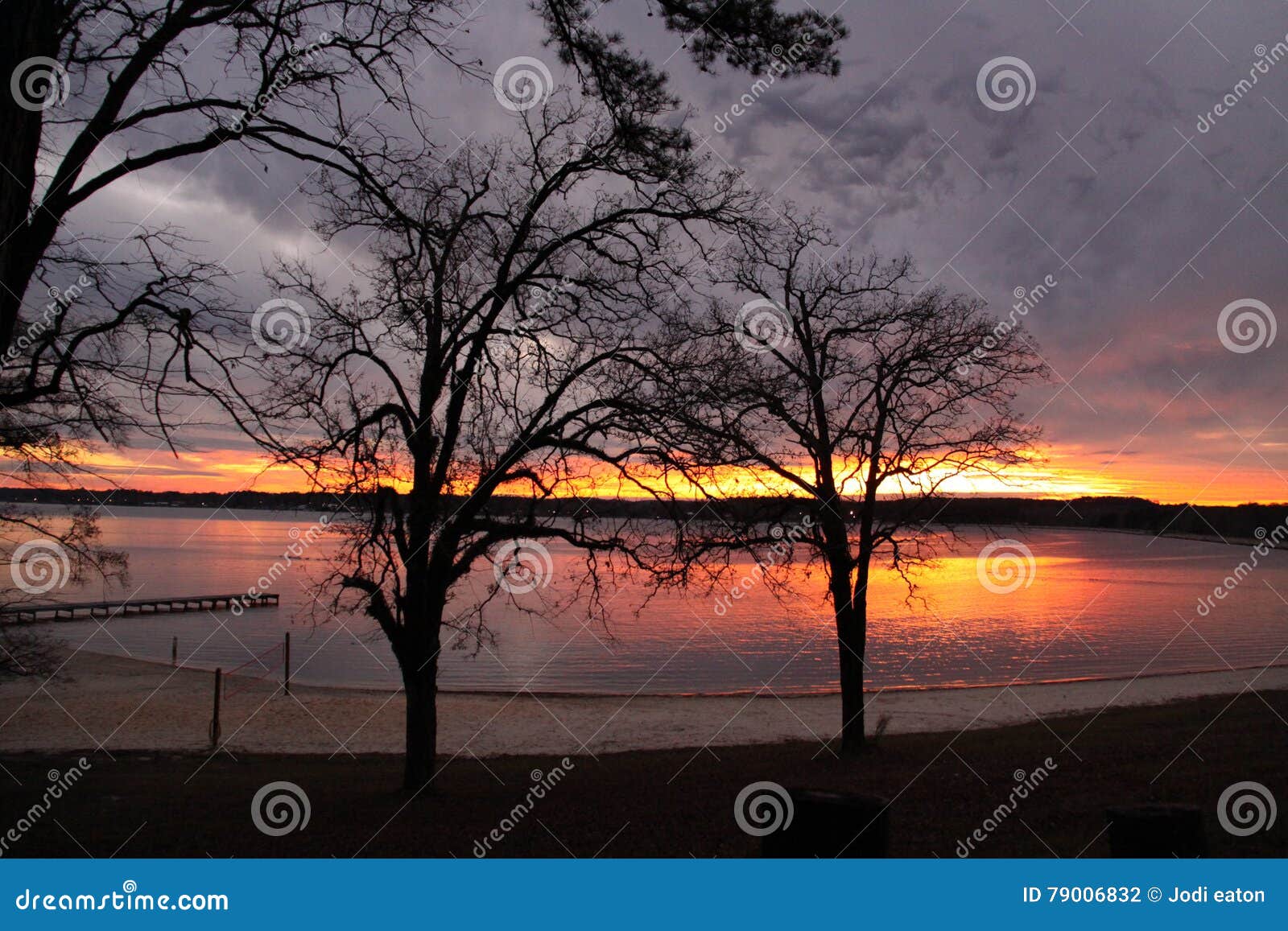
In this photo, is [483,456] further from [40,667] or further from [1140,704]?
[1140,704]

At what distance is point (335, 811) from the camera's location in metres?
11.8

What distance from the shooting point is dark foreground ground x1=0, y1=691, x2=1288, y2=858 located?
8883 millimetres

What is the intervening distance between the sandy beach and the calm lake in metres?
2.37

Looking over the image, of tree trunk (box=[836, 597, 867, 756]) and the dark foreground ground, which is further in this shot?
tree trunk (box=[836, 597, 867, 756])

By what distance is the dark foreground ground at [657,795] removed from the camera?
888 cm

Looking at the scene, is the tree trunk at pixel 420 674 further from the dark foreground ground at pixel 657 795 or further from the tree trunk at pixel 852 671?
the tree trunk at pixel 852 671

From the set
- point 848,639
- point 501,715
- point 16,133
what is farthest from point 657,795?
point 501,715

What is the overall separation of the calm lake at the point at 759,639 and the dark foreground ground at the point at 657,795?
10.3ft

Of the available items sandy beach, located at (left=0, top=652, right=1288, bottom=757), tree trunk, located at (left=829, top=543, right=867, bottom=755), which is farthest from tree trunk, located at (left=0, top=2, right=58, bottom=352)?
sandy beach, located at (left=0, top=652, right=1288, bottom=757)

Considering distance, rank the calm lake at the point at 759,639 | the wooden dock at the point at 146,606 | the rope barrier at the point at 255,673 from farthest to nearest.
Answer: the wooden dock at the point at 146,606 → the calm lake at the point at 759,639 → the rope barrier at the point at 255,673

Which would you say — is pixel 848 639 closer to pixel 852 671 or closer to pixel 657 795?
pixel 852 671

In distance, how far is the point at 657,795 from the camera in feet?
40.7

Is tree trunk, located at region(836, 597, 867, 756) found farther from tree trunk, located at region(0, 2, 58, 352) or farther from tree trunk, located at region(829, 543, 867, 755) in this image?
tree trunk, located at region(0, 2, 58, 352)

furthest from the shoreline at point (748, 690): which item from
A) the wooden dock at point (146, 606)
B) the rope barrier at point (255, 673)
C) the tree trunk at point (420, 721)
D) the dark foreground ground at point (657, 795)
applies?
the wooden dock at point (146, 606)
